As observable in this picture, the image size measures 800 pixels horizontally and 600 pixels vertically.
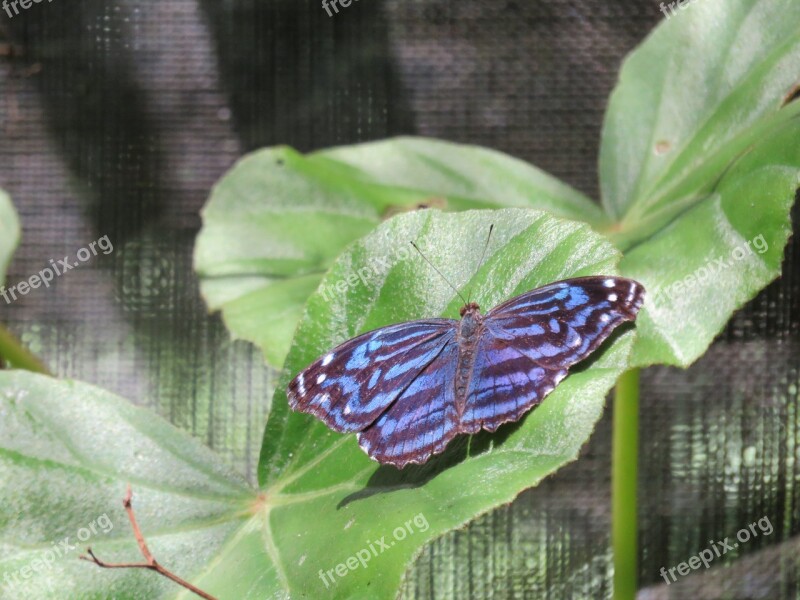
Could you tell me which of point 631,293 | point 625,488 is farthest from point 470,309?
point 625,488

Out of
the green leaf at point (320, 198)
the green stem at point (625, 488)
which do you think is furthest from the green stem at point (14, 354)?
the green stem at point (625, 488)

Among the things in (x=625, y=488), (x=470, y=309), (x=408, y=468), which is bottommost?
(x=625, y=488)

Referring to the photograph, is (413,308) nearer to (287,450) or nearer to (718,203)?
(287,450)

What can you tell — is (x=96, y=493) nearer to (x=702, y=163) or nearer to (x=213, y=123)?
(x=702, y=163)

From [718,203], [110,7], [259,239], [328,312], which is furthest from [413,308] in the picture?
[110,7]

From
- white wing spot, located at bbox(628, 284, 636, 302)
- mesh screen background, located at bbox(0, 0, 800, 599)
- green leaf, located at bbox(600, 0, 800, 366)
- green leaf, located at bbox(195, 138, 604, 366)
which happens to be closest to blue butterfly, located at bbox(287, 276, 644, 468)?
white wing spot, located at bbox(628, 284, 636, 302)

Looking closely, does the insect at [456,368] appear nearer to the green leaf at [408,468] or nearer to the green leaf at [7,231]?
the green leaf at [408,468]

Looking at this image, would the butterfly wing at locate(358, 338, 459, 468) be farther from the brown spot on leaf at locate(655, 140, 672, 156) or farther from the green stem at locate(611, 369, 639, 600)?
the brown spot on leaf at locate(655, 140, 672, 156)
